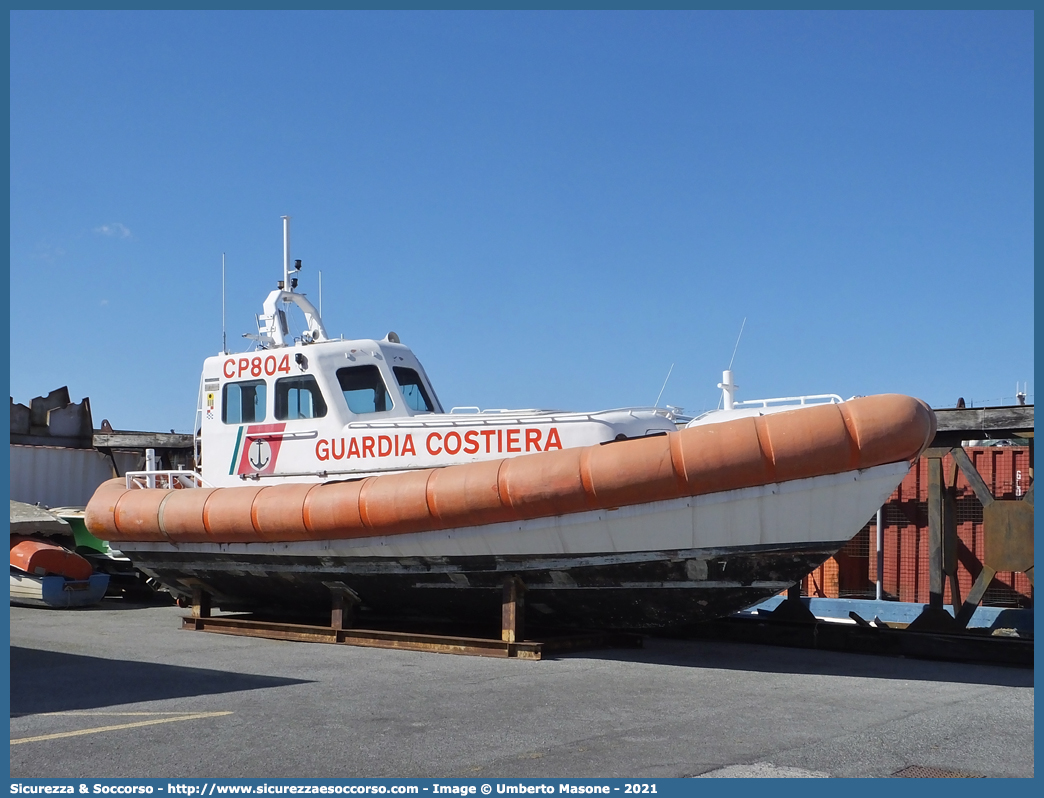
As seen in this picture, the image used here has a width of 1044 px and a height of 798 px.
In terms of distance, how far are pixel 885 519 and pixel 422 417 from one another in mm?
5446

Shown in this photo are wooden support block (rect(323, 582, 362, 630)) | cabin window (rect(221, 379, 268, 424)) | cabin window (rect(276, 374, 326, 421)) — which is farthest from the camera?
cabin window (rect(221, 379, 268, 424))

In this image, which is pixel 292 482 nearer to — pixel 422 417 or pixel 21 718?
pixel 422 417

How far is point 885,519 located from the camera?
1146cm

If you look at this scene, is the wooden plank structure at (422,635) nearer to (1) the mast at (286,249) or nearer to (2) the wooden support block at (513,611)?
(2) the wooden support block at (513,611)

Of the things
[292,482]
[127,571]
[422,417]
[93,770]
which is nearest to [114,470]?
[127,571]

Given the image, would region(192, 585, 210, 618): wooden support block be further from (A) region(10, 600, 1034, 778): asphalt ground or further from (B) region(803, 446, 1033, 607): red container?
(B) region(803, 446, 1033, 607): red container

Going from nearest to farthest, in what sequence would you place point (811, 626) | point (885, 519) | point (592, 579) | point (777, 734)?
point (777, 734), point (592, 579), point (811, 626), point (885, 519)

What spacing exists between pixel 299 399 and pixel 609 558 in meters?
4.05

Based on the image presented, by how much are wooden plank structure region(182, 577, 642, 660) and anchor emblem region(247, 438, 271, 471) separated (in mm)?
1602

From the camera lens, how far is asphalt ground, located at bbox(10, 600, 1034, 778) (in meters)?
5.06

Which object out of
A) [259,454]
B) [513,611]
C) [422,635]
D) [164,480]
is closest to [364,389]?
[259,454]

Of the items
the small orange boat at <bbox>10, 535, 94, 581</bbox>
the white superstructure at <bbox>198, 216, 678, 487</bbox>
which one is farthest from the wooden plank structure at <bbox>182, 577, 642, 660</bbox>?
the small orange boat at <bbox>10, 535, 94, 581</bbox>

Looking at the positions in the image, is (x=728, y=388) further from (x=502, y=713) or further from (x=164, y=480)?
(x=164, y=480)

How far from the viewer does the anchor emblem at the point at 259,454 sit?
429 inches
